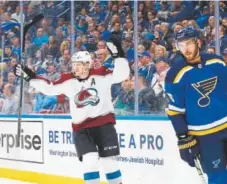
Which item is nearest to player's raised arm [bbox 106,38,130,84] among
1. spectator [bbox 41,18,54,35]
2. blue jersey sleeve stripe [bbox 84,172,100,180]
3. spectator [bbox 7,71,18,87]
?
blue jersey sleeve stripe [bbox 84,172,100,180]

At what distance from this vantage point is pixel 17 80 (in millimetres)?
6242

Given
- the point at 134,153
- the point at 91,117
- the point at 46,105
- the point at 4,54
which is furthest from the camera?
the point at 4,54

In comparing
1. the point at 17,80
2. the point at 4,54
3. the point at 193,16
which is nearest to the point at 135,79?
the point at 193,16

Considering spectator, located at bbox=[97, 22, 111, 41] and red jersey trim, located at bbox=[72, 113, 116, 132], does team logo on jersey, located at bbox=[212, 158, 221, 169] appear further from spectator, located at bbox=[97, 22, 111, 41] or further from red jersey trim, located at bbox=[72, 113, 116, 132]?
spectator, located at bbox=[97, 22, 111, 41]

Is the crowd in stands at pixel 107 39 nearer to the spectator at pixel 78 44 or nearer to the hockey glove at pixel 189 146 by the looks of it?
the spectator at pixel 78 44

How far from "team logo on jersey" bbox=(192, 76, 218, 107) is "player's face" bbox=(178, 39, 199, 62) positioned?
0.45 feet

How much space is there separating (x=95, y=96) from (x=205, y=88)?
109cm

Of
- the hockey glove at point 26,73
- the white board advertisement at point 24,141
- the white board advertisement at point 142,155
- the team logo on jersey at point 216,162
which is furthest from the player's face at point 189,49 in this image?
the white board advertisement at point 24,141

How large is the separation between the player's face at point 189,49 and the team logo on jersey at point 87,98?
1006 mm

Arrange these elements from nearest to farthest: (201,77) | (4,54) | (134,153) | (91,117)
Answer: (201,77), (91,117), (134,153), (4,54)

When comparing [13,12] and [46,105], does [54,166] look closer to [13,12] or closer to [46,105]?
[46,105]

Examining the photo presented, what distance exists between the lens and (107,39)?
19.3 feet

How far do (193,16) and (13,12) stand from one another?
2.65 meters

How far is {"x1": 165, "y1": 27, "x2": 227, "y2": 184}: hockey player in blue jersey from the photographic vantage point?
2826mm
